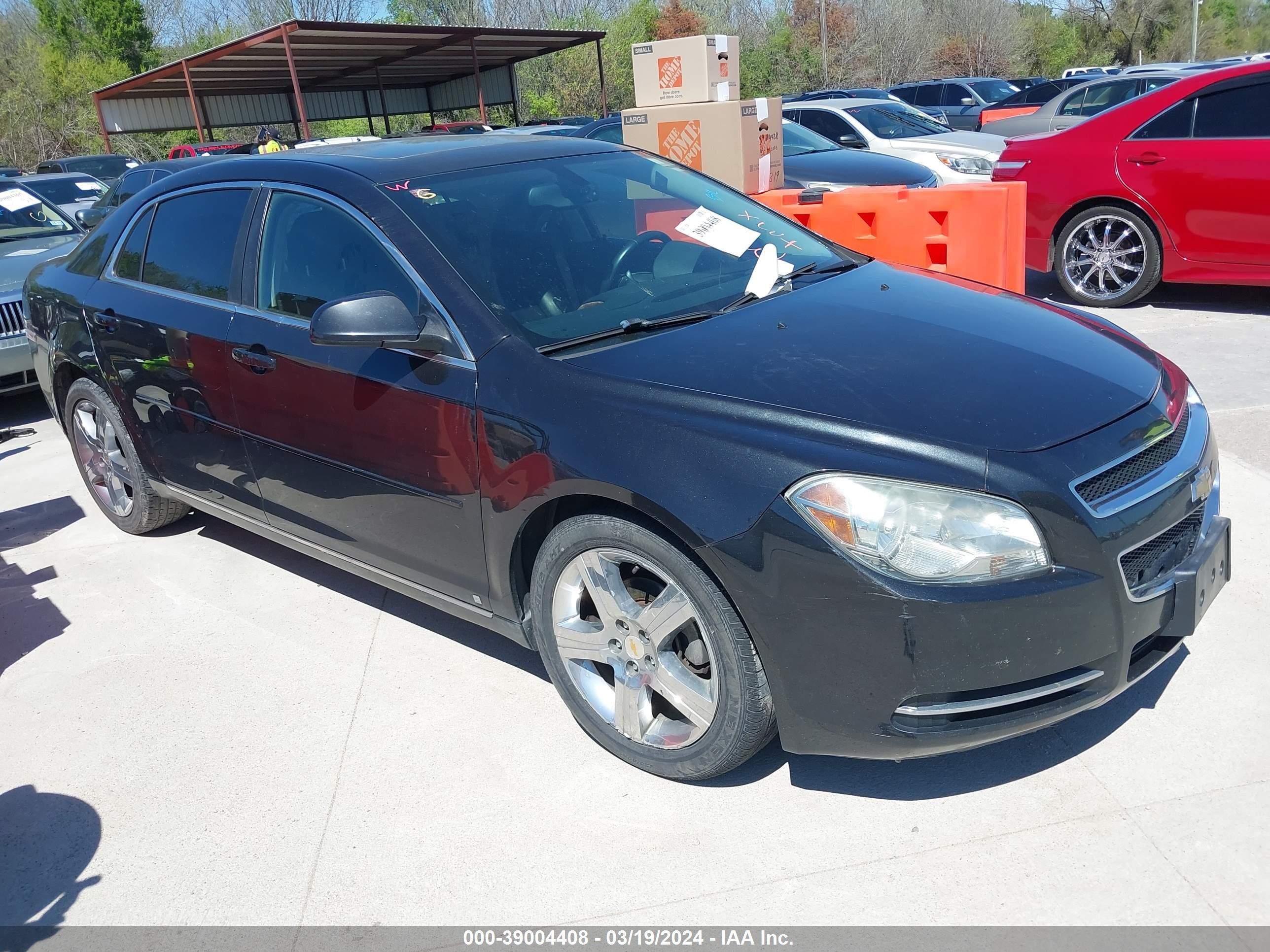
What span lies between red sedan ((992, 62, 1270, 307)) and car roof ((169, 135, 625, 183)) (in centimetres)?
473

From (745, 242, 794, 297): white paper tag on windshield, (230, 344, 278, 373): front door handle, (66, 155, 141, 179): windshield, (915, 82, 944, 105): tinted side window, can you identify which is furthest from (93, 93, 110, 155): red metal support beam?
(745, 242, 794, 297): white paper tag on windshield

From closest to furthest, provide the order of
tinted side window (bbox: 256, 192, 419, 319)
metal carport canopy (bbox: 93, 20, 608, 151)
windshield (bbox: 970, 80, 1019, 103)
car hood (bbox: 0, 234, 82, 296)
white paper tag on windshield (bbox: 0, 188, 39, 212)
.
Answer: tinted side window (bbox: 256, 192, 419, 319) → car hood (bbox: 0, 234, 82, 296) → white paper tag on windshield (bbox: 0, 188, 39, 212) → metal carport canopy (bbox: 93, 20, 608, 151) → windshield (bbox: 970, 80, 1019, 103)

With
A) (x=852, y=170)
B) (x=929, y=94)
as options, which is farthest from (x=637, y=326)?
(x=929, y=94)

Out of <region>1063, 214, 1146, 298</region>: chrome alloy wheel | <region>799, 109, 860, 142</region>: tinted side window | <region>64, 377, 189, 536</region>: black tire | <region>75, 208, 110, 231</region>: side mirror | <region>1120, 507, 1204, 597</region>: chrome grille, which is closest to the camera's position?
<region>1120, 507, 1204, 597</region>: chrome grille

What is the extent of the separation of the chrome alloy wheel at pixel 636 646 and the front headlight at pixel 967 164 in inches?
397

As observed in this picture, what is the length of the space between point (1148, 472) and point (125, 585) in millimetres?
4061

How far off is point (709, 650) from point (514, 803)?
30.3 inches

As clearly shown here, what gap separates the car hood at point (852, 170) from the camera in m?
→ 9.88

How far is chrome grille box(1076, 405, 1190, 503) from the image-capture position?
8.18 feet

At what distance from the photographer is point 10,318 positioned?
7250 mm

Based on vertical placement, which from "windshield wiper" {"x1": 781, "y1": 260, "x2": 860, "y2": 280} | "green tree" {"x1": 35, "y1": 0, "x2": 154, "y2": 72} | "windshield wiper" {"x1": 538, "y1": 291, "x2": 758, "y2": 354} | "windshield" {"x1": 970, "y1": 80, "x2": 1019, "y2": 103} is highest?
"green tree" {"x1": 35, "y1": 0, "x2": 154, "y2": 72}

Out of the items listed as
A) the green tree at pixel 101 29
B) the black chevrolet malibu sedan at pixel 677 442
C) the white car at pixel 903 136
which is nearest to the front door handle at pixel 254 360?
the black chevrolet malibu sedan at pixel 677 442

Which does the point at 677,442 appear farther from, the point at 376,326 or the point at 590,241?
the point at 590,241

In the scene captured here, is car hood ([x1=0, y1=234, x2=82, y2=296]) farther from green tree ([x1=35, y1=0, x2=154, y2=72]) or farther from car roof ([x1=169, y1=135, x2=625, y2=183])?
green tree ([x1=35, y1=0, x2=154, y2=72])
